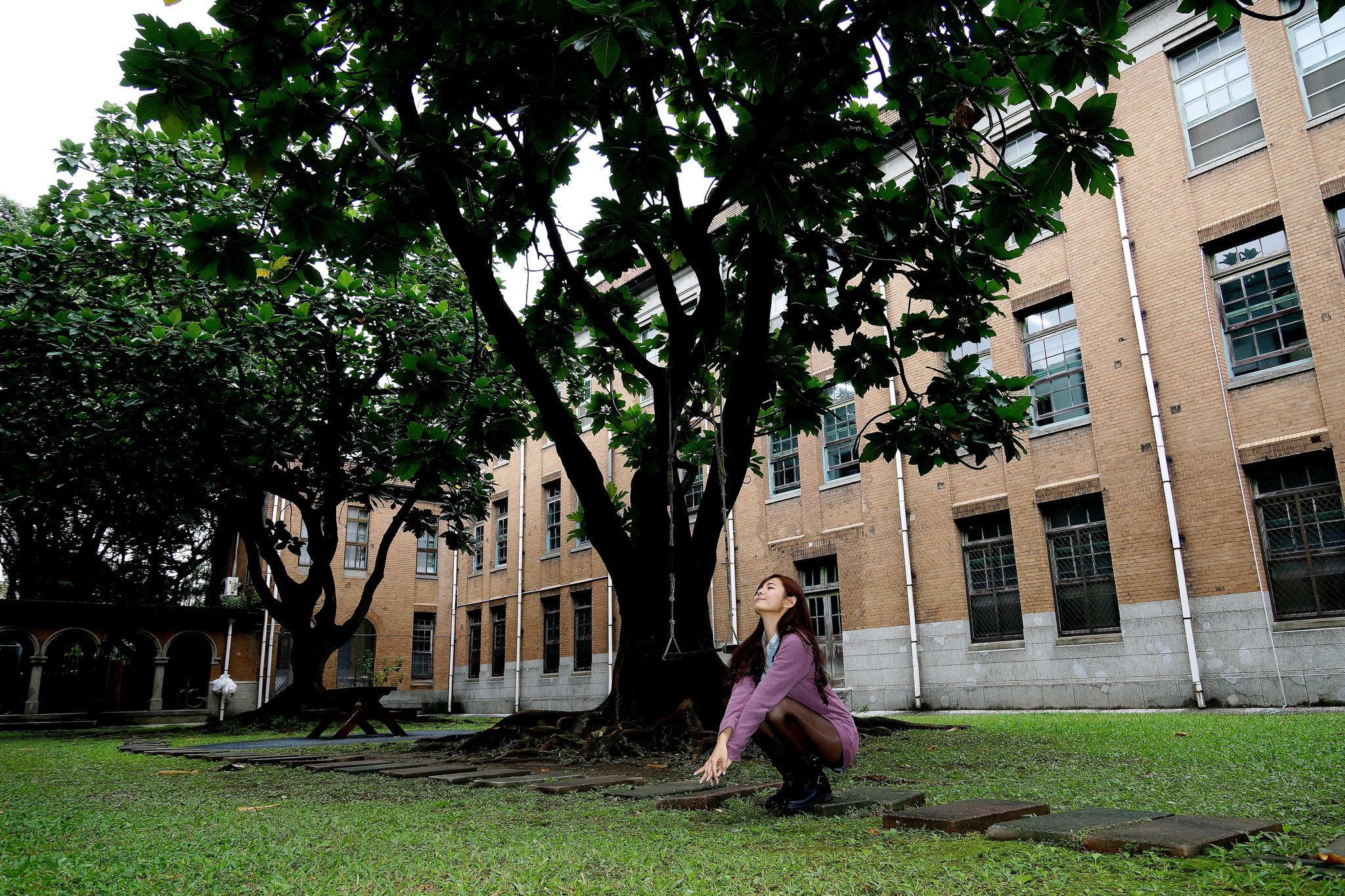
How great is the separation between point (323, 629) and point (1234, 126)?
55.6 feet

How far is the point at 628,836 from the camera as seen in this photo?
3393mm

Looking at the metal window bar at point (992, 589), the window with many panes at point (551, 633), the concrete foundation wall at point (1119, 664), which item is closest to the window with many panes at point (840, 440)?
the metal window bar at point (992, 589)

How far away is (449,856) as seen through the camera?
3.05 meters

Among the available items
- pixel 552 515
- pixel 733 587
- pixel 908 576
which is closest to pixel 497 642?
pixel 552 515

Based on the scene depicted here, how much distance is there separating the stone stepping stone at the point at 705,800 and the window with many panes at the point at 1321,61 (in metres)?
12.5

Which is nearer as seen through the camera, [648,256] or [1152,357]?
[648,256]

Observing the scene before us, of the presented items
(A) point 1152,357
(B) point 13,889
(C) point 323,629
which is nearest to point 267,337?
(C) point 323,629

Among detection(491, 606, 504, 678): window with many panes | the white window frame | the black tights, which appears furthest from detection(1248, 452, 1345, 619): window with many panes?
detection(491, 606, 504, 678): window with many panes

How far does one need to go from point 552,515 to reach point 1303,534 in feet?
61.7

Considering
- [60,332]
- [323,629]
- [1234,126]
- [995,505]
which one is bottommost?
[323,629]

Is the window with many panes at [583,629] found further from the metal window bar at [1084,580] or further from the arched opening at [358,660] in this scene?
the metal window bar at [1084,580]

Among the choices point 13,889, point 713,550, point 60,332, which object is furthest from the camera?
point 60,332

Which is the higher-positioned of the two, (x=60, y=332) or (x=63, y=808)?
(x=60, y=332)

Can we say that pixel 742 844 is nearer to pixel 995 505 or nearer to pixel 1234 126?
pixel 995 505
